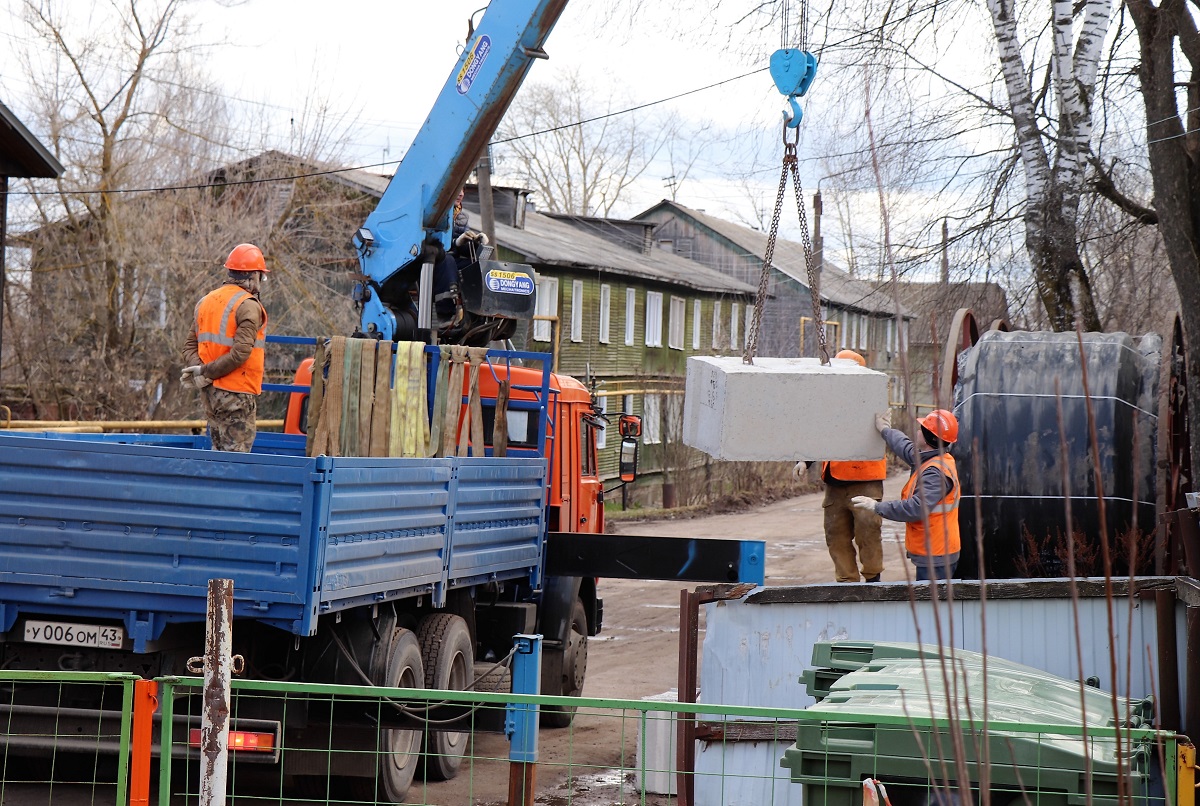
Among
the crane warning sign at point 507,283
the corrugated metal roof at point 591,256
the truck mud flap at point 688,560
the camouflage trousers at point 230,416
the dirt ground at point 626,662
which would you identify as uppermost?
the corrugated metal roof at point 591,256

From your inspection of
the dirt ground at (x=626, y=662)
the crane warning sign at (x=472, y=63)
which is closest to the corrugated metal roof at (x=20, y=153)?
the crane warning sign at (x=472, y=63)

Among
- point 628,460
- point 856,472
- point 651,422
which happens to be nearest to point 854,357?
point 856,472

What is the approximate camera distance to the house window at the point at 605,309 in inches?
1288

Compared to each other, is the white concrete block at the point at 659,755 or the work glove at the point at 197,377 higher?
the work glove at the point at 197,377

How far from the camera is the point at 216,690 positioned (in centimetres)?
359

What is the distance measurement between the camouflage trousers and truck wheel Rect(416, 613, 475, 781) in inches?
61.2

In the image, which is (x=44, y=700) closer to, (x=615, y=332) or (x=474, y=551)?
(x=474, y=551)

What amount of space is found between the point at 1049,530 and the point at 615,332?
2475cm

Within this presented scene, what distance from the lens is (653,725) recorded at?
6.86m

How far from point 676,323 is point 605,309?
5312mm

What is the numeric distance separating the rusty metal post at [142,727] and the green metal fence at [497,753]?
4 cm

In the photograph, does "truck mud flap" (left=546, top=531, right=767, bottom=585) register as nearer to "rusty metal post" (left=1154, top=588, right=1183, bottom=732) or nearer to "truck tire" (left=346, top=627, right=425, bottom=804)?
"truck tire" (left=346, top=627, right=425, bottom=804)

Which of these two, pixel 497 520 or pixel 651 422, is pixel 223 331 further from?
pixel 651 422

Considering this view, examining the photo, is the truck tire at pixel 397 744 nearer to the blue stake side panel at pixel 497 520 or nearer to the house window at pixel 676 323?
the blue stake side panel at pixel 497 520
